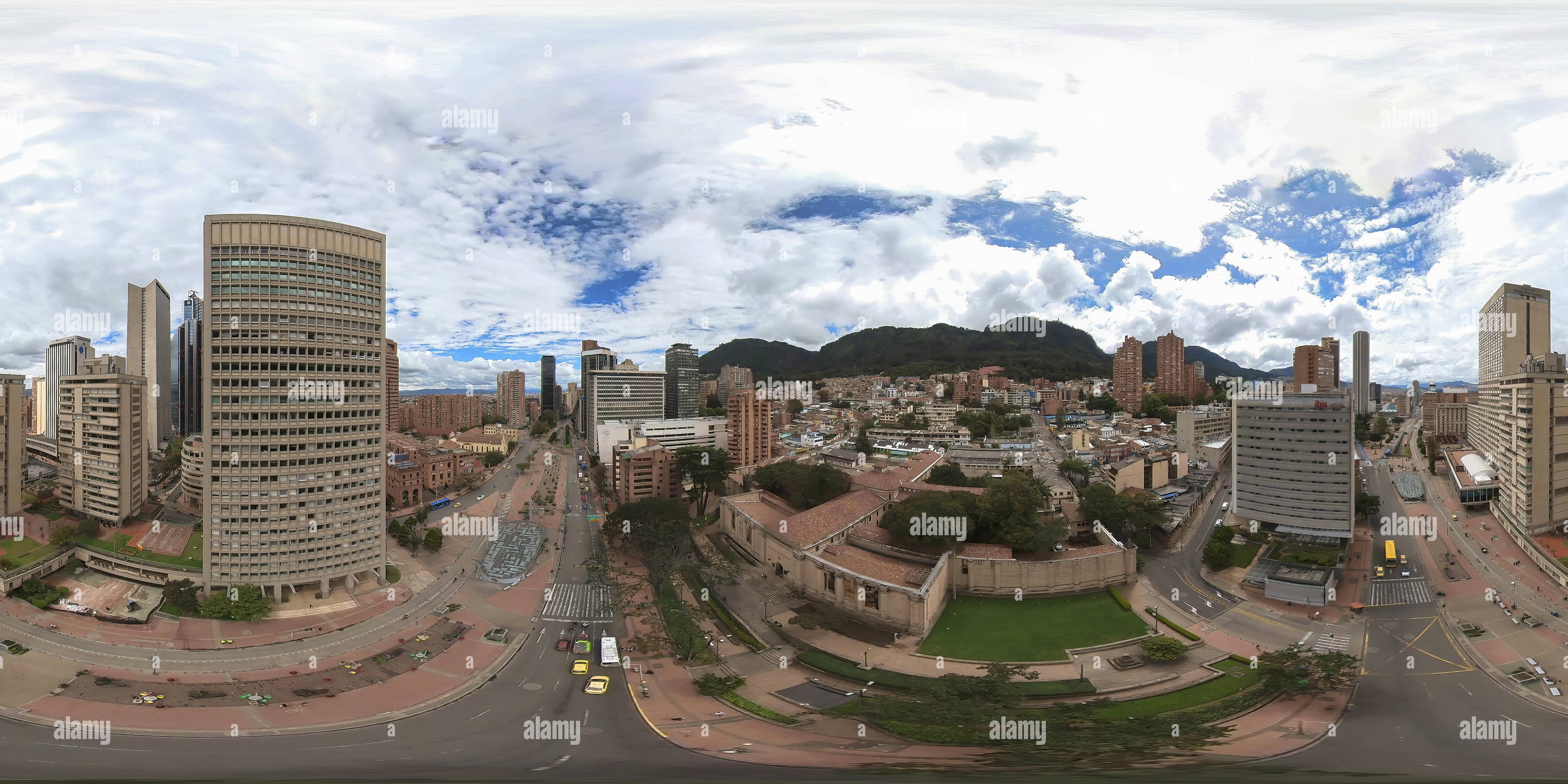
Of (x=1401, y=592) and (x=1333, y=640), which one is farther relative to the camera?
(x=1401, y=592)

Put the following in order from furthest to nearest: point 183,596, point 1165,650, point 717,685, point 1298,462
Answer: point 1298,462 → point 183,596 → point 1165,650 → point 717,685

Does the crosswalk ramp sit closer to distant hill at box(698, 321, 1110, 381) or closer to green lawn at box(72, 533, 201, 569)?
green lawn at box(72, 533, 201, 569)

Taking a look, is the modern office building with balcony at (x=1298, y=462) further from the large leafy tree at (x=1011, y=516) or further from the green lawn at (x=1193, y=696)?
the green lawn at (x=1193, y=696)

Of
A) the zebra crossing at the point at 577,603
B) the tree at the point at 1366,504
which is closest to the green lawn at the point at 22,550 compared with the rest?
the zebra crossing at the point at 577,603

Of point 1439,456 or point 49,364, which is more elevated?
point 49,364

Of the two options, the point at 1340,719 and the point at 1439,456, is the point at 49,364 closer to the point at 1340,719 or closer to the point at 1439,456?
the point at 1340,719

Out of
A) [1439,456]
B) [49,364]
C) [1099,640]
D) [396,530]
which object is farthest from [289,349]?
[1439,456]

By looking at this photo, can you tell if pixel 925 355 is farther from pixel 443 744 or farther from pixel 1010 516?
pixel 443 744

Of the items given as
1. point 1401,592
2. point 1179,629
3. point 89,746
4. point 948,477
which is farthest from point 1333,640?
point 89,746
